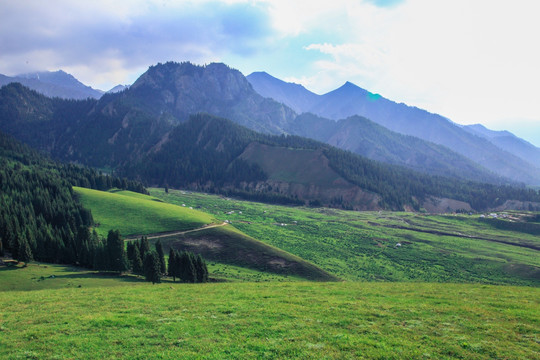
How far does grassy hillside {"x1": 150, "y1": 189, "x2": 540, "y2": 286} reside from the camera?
304 ft

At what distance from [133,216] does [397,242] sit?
4095 inches

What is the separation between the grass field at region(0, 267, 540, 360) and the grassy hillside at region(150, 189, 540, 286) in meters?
52.6

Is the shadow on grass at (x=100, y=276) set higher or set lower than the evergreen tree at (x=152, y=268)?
lower

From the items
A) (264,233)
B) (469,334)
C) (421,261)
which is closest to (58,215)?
(264,233)

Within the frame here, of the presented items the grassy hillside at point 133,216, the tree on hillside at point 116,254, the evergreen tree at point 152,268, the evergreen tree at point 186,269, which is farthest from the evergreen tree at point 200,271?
the grassy hillside at point 133,216

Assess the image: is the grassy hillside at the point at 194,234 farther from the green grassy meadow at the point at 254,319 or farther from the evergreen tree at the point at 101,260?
the evergreen tree at the point at 101,260

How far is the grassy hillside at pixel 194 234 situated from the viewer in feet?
266

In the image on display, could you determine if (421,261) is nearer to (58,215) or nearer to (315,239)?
(315,239)

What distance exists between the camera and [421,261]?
352 feet

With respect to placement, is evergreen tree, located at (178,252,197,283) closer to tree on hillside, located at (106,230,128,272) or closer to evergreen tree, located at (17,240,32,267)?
tree on hillside, located at (106,230,128,272)

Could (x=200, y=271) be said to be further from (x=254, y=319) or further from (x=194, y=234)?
(x=194, y=234)

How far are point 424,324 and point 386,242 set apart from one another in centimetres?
11105

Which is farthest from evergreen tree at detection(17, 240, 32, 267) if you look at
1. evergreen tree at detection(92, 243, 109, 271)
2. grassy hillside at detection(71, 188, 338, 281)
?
grassy hillside at detection(71, 188, 338, 281)

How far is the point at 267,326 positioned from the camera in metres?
Answer: 25.2
